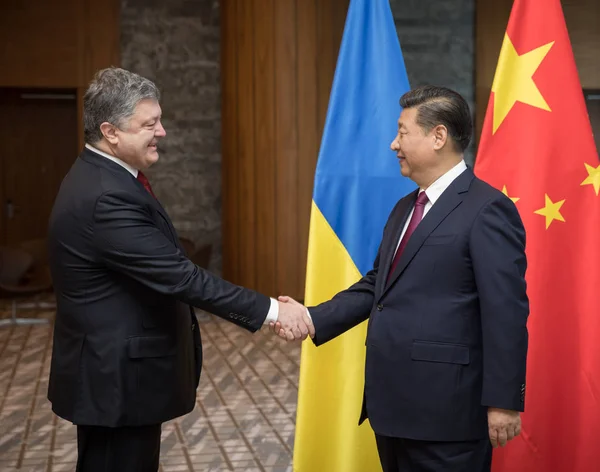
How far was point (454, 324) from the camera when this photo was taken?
240 centimetres

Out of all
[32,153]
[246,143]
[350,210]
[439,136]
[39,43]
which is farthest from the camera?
[32,153]

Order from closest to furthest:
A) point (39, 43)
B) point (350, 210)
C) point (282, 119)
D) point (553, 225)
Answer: point (553, 225) → point (350, 210) → point (282, 119) → point (39, 43)

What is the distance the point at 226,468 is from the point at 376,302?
211cm

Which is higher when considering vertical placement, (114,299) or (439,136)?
(439,136)

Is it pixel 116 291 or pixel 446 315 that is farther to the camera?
pixel 116 291

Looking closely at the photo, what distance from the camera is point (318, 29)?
30.2 feet

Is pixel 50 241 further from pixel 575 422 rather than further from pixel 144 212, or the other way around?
pixel 575 422

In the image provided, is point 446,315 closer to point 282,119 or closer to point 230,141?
point 282,119

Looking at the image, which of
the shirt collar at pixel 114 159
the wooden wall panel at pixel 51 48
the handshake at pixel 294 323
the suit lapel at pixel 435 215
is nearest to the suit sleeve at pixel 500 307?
the suit lapel at pixel 435 215

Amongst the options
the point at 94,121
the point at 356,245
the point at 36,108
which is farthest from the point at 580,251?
the point at 36,108

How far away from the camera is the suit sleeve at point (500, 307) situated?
231 centimetres

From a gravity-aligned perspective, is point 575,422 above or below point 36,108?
below

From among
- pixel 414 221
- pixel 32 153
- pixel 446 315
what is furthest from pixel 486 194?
pixel 32 153

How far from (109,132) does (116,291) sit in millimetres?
511
